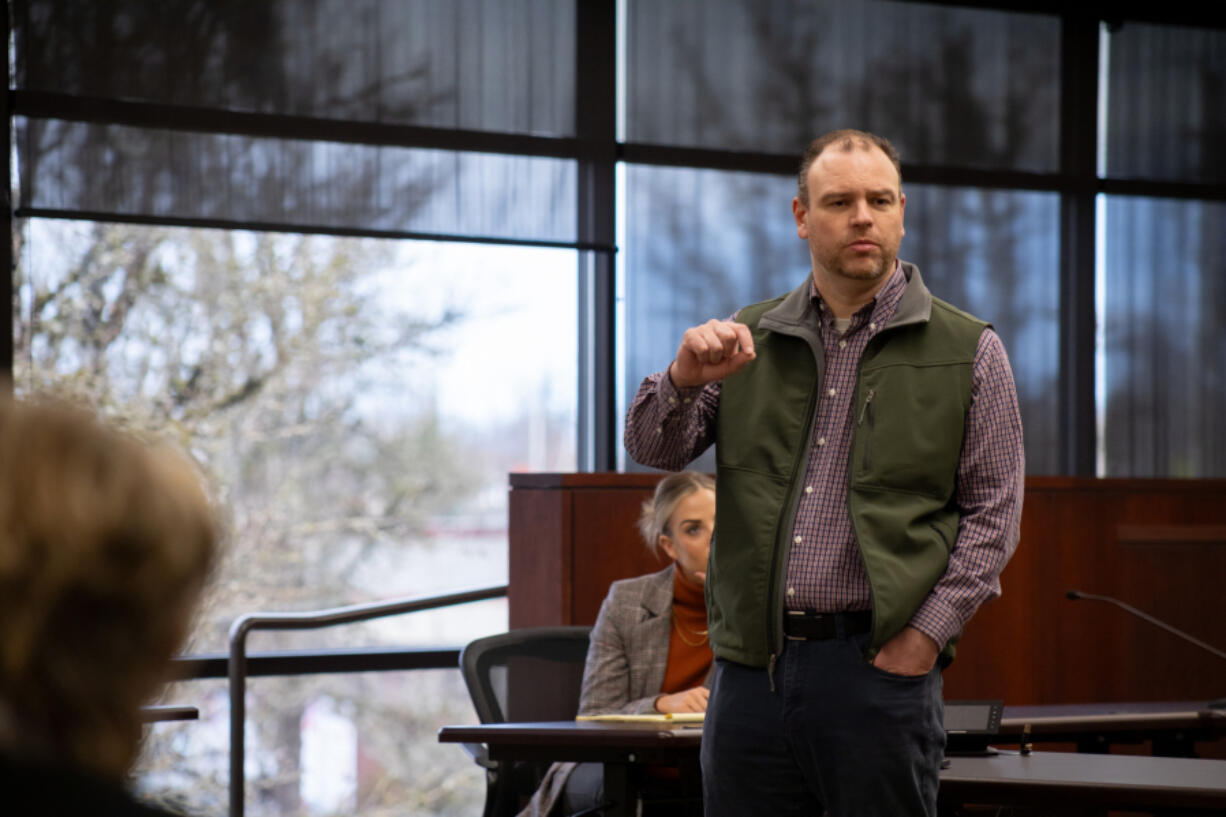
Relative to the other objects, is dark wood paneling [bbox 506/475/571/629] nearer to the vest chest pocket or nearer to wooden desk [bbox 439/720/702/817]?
wooden desk [bbox 439/720/702/817]

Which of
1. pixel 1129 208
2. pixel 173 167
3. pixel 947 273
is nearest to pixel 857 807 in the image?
pixel 173 167

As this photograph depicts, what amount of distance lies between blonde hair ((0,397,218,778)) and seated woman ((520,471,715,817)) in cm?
245

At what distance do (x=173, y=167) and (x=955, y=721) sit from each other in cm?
Answer: 342

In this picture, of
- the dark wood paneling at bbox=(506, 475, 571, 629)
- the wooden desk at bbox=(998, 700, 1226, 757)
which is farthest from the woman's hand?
the dark wood paneling at bbox=(506, 475, 571, 629)

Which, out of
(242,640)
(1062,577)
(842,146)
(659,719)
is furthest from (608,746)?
(1062,577)

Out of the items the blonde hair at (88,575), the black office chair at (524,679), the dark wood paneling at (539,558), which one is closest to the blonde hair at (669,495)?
the black office chair at (524,679)

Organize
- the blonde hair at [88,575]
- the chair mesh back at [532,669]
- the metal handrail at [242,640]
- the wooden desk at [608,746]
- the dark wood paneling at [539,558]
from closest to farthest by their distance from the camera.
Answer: the blonde hair at [88,575] < the wooden desk at [608,746] < the chair mesh back at [532,669] < the metal handrail at [242,640] < the dark wood paneling at [539,558]

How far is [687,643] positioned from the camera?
11.0 feet

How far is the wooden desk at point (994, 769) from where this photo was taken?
86.3 inches

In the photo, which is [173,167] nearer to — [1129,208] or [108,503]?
[1129,208]

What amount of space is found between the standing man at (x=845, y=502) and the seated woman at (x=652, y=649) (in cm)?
115

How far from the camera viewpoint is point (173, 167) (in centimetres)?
492

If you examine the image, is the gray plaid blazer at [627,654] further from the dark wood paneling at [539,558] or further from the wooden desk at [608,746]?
the dark wood paneling at [539,558]

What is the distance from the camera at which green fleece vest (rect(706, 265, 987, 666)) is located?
6.47ft
